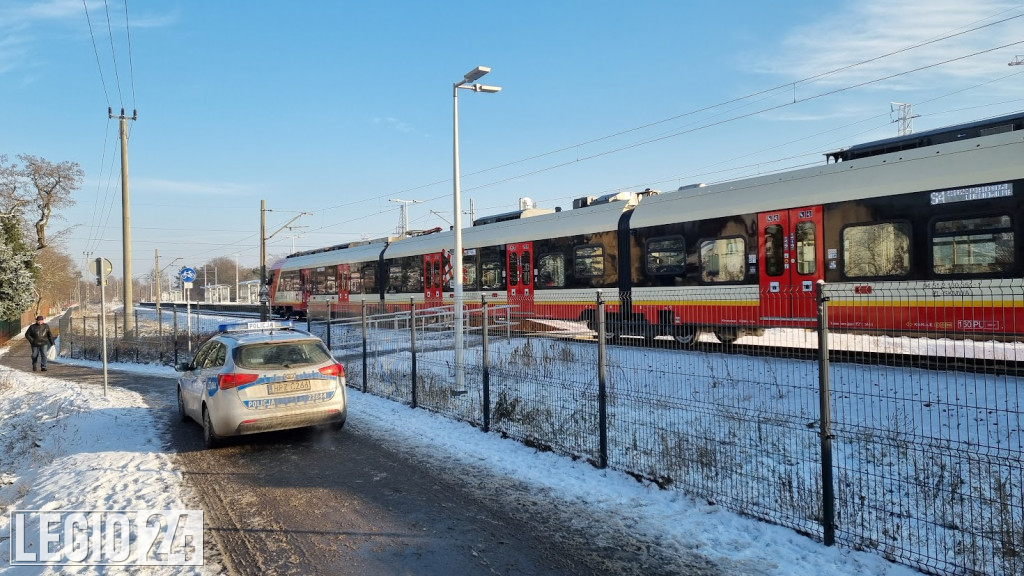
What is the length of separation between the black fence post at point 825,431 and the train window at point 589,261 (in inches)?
416

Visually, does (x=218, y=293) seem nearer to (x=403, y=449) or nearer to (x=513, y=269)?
(x=513, y=269)

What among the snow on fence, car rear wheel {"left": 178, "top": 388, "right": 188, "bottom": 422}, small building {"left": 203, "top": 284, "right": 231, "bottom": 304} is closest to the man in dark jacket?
car rear wheel {"left": 178, "top": 388, "right": 188, "bottom": 422}

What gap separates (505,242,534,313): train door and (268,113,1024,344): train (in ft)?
0.16

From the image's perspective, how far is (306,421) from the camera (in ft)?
24.9

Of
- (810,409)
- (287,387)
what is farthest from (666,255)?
(287,387)

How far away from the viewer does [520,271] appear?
17.7m

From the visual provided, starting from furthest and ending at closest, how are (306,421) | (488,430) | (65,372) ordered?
(65,372)
(488,430)
(306,421)

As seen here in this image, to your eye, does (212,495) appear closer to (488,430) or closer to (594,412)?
(488,430)

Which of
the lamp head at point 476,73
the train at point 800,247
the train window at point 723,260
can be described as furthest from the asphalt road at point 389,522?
the train window at point 723,260

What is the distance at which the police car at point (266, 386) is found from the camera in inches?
289

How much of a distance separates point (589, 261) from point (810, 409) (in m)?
8.08

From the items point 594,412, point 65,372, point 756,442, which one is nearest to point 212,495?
point 594,412

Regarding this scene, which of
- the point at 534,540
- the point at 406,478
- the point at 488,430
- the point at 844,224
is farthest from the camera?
the point at 844,224

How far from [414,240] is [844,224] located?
50.2 ft
